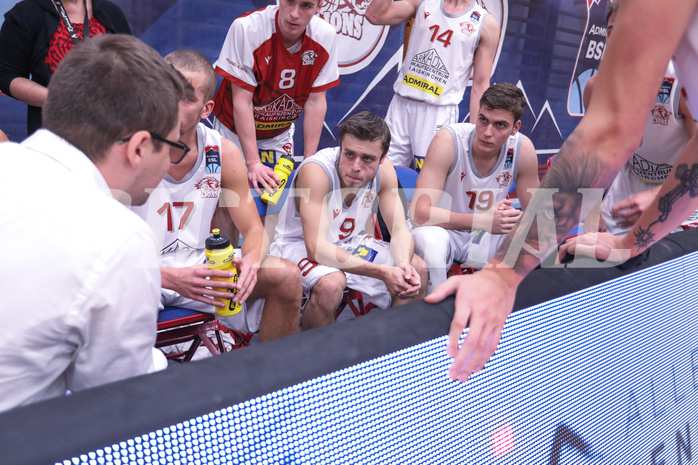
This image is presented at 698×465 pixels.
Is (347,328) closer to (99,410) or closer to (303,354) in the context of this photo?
(303,354)

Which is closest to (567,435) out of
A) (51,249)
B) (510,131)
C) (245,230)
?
(51,249)

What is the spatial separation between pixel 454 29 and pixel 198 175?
2.30m

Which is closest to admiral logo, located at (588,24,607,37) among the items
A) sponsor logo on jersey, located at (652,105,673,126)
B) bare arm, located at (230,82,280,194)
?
sponsor logo on jersey, located at (652,105,673,126)

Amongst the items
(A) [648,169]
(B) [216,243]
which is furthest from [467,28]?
(B) [216,243]

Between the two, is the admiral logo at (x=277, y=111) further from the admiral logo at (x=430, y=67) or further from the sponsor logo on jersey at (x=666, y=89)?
the sponsor logo on jersey at (x=666, y=89)

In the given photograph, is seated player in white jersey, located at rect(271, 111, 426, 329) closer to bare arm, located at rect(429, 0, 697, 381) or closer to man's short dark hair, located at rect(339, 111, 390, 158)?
man's short dark hair, located at rect(339, 111, 390, 158)

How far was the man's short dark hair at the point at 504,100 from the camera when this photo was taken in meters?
2.99

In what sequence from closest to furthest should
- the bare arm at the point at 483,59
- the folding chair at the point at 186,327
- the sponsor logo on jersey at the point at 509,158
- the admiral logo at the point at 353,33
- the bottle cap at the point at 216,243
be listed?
the bottle cap at the point at 216,243 → the folding chair at the point at 186,327 → the sponsor logo on jersey at the point at 509,158 → the bare arm at the point at 483,59 → the admiral logo at the point at 353,33

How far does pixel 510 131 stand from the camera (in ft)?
10.1

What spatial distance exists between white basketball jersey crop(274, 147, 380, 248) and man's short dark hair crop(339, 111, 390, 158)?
170mm

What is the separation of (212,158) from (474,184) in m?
1.54

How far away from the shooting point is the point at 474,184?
317cm

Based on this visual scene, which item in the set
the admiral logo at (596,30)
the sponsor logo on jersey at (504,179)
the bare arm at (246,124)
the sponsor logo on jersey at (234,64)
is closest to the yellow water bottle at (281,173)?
the bare arm at (246,124)

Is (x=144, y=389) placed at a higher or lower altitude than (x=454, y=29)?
lower
